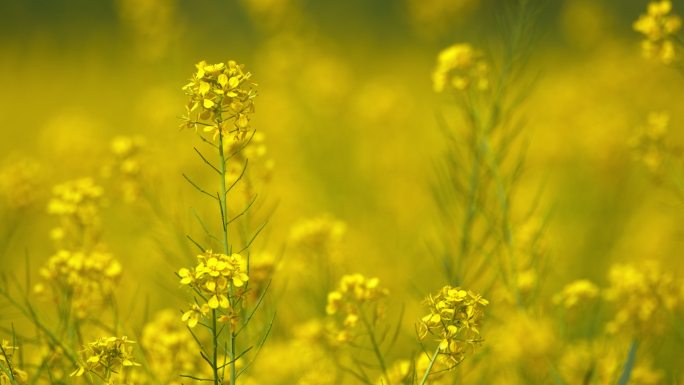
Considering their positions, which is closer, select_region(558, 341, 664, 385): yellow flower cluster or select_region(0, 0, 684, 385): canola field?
select_region(0, 0, 684, 385): canola field

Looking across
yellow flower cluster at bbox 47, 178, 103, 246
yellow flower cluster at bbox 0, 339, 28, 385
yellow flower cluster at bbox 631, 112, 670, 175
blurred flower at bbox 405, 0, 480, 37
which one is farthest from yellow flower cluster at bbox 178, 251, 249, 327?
blurred flower at bbox 405, 0, 480, 37

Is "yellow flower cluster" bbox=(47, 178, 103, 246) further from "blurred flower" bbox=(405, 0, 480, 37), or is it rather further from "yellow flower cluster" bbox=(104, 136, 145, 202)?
"blurred flower" bbox=(405, 0, 480, 37)

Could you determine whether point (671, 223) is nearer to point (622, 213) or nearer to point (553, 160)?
point (622, 213)

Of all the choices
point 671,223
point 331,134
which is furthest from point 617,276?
point 331,134

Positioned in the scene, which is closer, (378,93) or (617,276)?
(617,276)

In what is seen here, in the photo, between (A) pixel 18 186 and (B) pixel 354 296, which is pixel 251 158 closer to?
(B) pixel 354 296

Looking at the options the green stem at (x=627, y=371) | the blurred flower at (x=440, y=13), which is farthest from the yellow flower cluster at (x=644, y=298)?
the blurred flower at (x=440, y=13)
